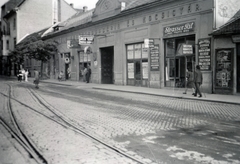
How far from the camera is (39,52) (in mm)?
33594

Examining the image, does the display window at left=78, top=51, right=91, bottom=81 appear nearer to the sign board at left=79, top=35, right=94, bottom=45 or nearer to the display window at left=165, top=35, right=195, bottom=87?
the sign board at left=79, top=35, right=94, bottom=45

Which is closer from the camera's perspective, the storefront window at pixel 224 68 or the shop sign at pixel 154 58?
the storefront window at pixel 224 68

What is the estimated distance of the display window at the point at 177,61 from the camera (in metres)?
17.6

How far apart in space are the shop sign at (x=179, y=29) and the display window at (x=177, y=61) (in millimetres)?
537

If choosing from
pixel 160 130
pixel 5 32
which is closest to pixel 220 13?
pixel 160 130

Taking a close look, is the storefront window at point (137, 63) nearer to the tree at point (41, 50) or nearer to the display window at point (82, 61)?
the display window at point (82, 61)

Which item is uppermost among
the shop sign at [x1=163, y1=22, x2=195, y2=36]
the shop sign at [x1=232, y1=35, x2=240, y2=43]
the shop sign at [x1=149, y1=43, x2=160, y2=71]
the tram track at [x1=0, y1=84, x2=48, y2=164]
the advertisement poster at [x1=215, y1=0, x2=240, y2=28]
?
the advertisement poster at [x1=215, y1=0, x2=240, y2=28]

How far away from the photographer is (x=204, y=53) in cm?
1620

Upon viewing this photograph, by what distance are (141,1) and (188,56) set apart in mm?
7180

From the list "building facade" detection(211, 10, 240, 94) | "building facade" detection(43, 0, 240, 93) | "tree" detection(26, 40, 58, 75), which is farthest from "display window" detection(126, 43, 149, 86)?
"tree" detection(26, 40, 58, 75)

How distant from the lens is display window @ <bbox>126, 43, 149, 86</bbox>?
21250 millimetres

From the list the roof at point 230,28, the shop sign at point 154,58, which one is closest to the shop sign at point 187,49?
the roof at point 230,28

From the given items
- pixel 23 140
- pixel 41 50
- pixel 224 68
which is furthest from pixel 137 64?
pixel 23 140

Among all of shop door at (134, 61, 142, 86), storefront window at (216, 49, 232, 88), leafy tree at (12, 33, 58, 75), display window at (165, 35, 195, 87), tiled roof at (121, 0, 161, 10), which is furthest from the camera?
leafy tree at (12, 33, 58, 75)
